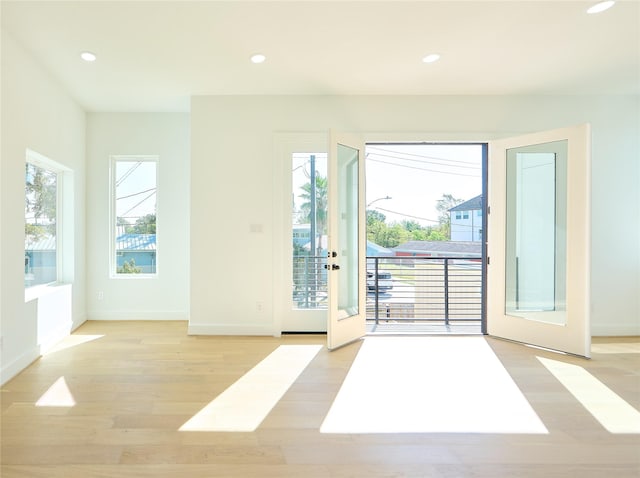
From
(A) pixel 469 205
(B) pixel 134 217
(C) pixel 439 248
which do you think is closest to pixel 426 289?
(C) pixel 439 248

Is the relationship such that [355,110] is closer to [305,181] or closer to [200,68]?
[305,181]

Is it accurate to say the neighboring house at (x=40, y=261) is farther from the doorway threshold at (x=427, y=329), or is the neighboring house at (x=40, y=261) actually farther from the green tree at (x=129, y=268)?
the doorway threshold at (x=427, y=329)

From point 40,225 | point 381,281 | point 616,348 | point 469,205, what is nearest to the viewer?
point 616,348

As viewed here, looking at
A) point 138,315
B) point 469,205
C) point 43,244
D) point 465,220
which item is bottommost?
point 138,315

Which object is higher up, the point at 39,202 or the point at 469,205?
the point at 469,205

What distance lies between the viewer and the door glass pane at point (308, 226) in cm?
421

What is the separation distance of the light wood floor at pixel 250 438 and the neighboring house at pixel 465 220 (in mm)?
3547

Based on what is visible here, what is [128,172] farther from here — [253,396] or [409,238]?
[409,238]

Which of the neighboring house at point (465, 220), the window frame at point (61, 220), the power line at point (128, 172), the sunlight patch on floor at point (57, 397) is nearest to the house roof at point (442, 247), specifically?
the neighboring house at point (465, 220)

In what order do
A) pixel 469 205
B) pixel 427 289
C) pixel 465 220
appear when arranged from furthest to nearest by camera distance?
pixel 469 205
pixel 465 220
pixel 427 289

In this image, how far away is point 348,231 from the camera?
399 centimetres

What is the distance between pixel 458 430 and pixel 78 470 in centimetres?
203

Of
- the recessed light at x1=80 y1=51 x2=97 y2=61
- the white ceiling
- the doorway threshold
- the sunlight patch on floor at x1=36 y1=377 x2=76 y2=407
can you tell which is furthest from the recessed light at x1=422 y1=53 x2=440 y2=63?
the sunlight patch on floor at x1=36 y1=377 x2=76 y2=407

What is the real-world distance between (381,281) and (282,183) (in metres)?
2.17
